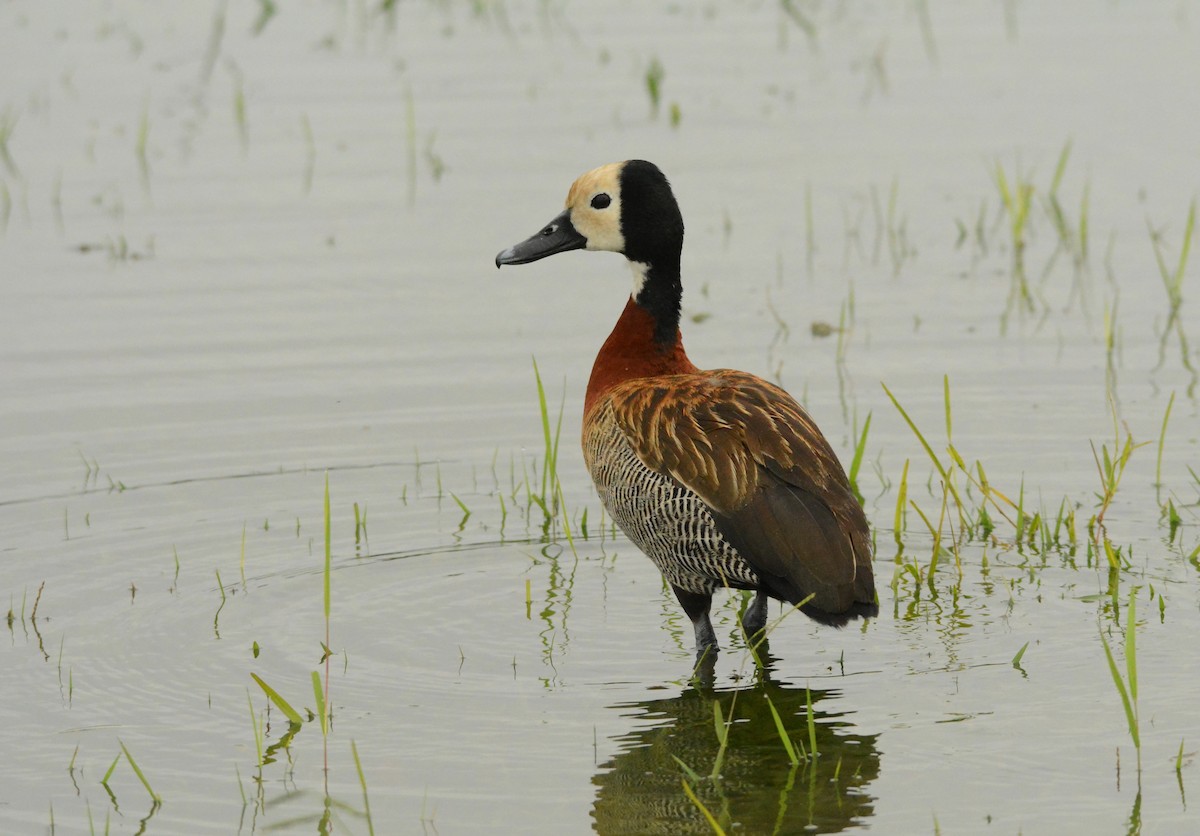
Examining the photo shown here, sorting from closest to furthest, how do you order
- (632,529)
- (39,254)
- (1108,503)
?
(632,529), (1108,503), (39,254)

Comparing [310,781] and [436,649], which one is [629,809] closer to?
[310,781]

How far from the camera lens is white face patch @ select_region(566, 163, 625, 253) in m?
6.82

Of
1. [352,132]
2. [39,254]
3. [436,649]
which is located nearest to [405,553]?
[436,649]

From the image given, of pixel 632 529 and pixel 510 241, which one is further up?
pixel 510 241

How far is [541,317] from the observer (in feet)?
32.4

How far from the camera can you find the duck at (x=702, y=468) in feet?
18.6

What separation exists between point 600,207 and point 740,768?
7.66ft

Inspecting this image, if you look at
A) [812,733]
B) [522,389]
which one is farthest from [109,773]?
[522,389]

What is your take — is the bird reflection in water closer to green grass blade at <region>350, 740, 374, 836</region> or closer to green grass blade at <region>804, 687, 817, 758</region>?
green grass blade at <region>804, 687, 817, 758</region>

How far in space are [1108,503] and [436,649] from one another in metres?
2.53

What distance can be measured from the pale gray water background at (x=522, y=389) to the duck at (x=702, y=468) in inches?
14.4

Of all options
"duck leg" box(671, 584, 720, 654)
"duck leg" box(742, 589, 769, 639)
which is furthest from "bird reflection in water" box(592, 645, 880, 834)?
"duck leg" box(742, 589, 769, 639)

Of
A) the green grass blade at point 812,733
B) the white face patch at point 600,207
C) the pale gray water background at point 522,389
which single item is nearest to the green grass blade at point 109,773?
the pale gray water background at point 522,389

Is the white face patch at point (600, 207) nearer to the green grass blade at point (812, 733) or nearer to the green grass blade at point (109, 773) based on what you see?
the green grass blade at point (812, 733)
